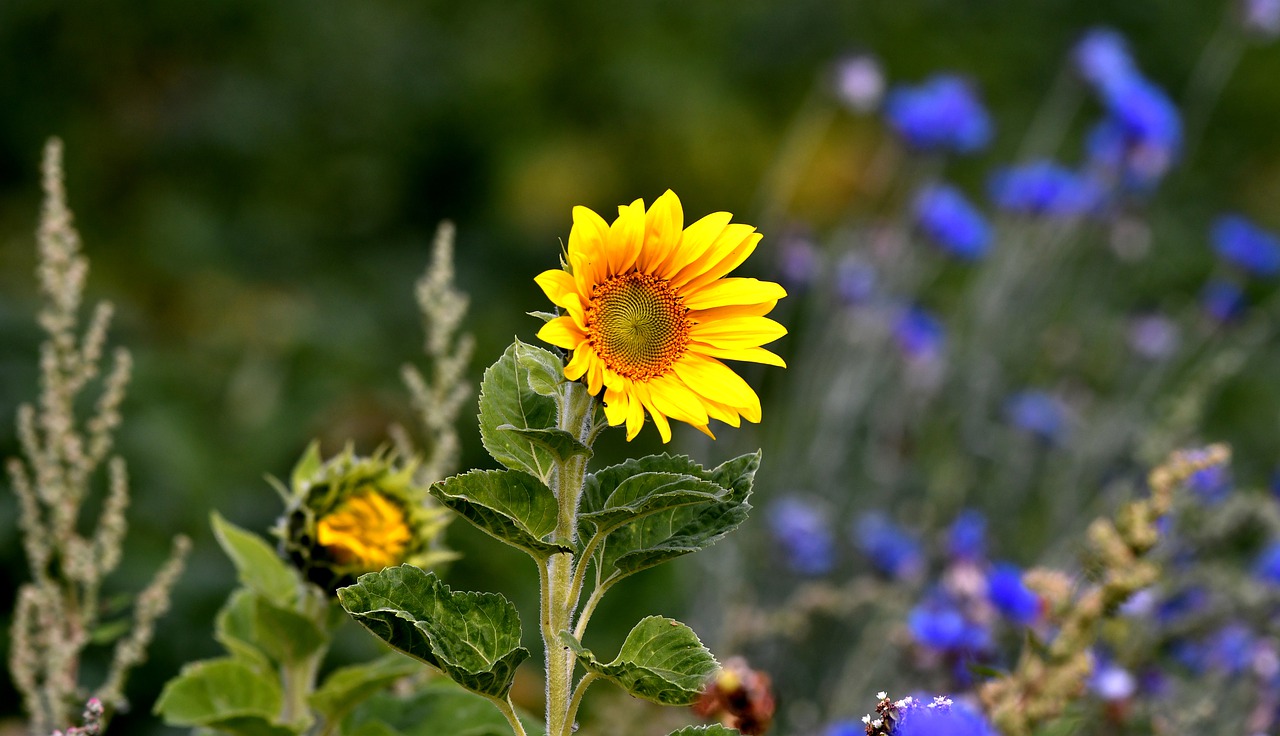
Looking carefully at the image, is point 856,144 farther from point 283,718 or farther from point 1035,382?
point 283,718

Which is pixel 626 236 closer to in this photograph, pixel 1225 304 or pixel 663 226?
pixel 663 226

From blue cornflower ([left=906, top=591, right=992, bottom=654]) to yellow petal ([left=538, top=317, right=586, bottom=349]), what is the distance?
2.20 feet

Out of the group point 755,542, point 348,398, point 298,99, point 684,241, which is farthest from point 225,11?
point 684,241

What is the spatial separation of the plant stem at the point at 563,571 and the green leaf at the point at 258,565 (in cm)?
29

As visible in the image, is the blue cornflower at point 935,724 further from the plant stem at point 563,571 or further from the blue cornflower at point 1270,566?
the blue cornflower at point 1270,566

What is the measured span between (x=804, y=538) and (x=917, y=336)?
470 mm

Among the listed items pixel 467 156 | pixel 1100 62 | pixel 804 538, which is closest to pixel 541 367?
pixel 804 538

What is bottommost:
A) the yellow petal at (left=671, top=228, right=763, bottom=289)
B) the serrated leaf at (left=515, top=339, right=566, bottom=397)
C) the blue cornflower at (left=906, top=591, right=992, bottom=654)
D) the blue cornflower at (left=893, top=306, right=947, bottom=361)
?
the serrated leaf at (left=515, top=339, right=566, bottom=397)

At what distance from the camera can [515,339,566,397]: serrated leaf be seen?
0.72 meters

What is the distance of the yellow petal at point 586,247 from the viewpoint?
0.71m

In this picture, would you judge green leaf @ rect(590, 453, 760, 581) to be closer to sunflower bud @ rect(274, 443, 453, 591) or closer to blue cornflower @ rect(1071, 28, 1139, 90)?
sunflower bud @ rect(274, 443, 453, 591)

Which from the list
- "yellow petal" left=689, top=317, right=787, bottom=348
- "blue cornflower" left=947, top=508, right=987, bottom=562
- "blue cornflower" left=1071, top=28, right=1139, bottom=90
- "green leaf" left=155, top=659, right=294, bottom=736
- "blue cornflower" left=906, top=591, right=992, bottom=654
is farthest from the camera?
"blue cornflower" left=1071, top=28, right=1139, bottom=90

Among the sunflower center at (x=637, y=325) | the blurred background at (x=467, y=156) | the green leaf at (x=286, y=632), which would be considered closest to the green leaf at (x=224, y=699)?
the green leaf at (x=286, y=632)

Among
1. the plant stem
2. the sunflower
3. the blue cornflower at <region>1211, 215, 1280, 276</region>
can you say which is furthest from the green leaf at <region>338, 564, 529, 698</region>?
the blue cornflower at <region>1211, 215, 1280, 276</region>
